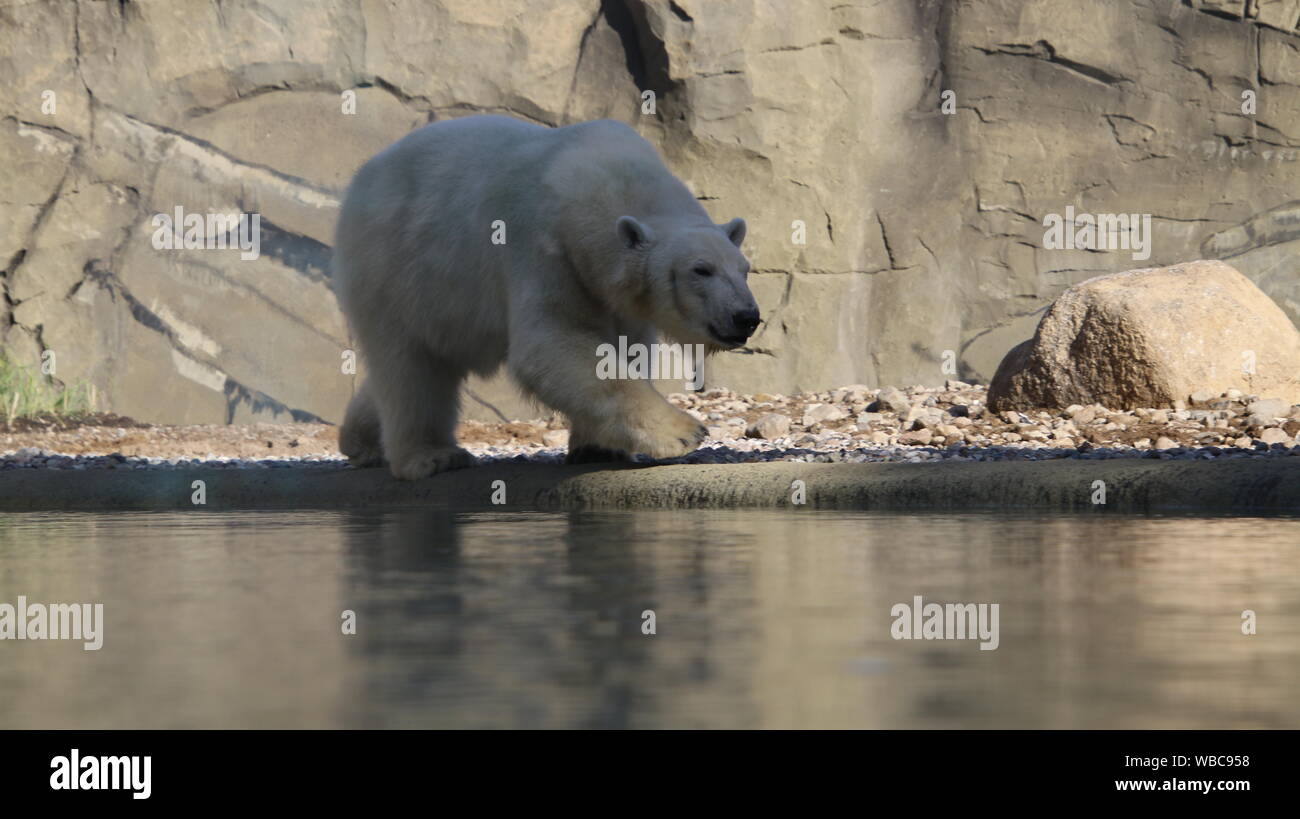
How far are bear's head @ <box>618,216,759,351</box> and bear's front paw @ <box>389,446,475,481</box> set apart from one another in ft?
4.20

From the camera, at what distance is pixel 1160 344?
28.8ft

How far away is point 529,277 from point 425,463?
3.39 ft

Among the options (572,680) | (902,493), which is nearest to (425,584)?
(572,680)

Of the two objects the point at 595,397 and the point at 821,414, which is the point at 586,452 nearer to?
the point at 595,397

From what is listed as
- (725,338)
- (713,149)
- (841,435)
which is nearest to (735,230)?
(725,338)

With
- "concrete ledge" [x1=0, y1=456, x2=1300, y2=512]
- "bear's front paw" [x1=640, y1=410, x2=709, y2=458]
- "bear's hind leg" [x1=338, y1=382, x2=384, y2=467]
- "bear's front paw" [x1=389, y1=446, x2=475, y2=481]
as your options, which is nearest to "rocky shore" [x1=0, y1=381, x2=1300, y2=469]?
"bear's hind leg" [x1=338, y1=382, x2=384, y2=467]

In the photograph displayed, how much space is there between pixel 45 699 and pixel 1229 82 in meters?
13.4

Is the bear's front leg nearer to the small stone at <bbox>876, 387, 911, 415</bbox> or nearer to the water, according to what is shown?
the water

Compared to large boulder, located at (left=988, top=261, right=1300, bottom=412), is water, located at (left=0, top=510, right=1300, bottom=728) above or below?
below

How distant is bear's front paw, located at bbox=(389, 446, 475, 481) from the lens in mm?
6602

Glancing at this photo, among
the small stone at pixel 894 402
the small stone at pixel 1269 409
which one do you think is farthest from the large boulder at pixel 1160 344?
the small stone at pixel 894 402

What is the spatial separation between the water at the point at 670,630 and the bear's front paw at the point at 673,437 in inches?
36.4

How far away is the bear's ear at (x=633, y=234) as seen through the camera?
232 inches

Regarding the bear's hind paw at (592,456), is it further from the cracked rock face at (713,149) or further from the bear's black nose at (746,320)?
the cracked rock face at (713,149)
